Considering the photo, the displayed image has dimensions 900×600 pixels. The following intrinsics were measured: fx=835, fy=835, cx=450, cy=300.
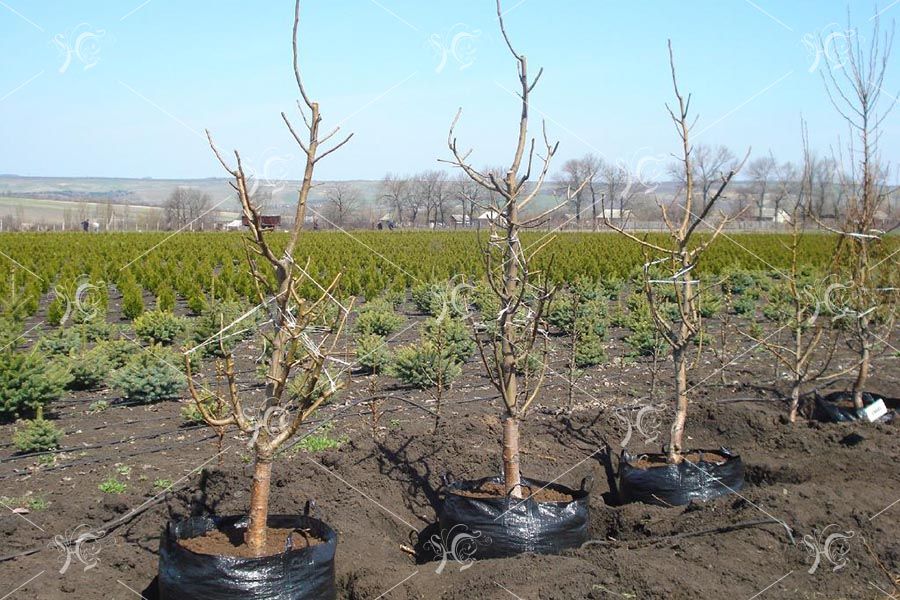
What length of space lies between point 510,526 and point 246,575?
154 cm

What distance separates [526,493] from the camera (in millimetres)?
4887

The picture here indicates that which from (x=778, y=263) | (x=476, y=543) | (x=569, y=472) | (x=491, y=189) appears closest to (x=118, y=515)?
(x=476, y=543)

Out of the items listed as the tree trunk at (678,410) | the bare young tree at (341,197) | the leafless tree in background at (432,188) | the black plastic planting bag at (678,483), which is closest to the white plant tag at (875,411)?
the black plastic planting bag at (678,483)

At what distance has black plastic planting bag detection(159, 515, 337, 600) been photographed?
11.2 ft

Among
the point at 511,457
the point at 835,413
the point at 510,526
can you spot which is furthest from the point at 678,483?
the point at 835,413

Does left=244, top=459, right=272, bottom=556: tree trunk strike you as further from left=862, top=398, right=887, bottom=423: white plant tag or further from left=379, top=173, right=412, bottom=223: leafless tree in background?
left=379, top=173, right=412, bottom=223: leafless tree in background

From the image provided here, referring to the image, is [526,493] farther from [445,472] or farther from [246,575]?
[246,575]

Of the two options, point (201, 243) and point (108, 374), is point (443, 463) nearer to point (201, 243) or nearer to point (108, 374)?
point (108, 374)

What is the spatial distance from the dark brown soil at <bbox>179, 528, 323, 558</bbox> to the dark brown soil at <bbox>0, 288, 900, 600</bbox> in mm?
347

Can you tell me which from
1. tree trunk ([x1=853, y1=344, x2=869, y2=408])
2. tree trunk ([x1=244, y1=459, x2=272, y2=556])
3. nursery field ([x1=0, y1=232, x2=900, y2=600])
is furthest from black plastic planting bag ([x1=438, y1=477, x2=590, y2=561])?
tree trunk ([x1=853, y1=344, x2=869, y2=408])

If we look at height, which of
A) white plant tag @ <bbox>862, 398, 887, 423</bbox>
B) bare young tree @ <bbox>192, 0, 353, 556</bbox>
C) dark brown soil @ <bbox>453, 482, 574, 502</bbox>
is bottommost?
dark brown soil @ <bbox>453, 482, 574, 502</bbox>

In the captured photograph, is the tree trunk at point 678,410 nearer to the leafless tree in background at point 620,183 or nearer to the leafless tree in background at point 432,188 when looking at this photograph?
the leafless tree in background at point 620,183

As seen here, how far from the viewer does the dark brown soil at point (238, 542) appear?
12.1 ft

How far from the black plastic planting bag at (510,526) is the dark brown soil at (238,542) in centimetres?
89
